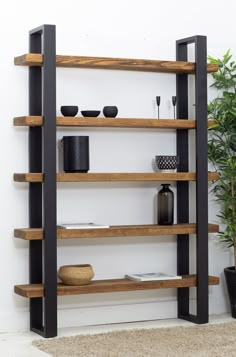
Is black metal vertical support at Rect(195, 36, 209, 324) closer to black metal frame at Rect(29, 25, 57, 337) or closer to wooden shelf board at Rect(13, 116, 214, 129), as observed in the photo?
wooden shelf board at Rect(13, 116, 214, 129)

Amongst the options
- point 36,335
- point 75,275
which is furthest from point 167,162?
point 36,335

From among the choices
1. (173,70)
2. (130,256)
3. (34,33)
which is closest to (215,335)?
(130,256)

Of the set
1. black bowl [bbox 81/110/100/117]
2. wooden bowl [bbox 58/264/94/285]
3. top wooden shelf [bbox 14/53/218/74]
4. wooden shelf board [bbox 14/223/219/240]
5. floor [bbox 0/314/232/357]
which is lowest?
floor [bbox 0/314/232/357]

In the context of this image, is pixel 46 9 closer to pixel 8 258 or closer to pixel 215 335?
pixel 8 258

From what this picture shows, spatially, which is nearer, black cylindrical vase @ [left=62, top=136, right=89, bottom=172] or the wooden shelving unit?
the wooden shelving unit

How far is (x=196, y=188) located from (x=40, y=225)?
1.02 metres

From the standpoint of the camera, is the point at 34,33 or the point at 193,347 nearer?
the point at 193,347

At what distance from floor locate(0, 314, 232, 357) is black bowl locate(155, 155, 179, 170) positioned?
99 cm

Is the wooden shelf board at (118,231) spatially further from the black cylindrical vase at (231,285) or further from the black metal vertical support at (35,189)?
the black cylindrical vase at (231,285)

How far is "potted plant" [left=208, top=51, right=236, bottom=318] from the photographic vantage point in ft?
17.3

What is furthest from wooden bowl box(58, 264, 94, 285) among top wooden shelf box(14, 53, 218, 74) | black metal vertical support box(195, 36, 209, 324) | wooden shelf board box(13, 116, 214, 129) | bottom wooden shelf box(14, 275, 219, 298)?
top wooden shelf box(14, 53, 218, 74)

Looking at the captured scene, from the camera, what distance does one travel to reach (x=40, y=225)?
4895 millimetres

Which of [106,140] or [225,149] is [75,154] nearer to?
[106,140]

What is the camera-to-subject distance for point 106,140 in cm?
516
